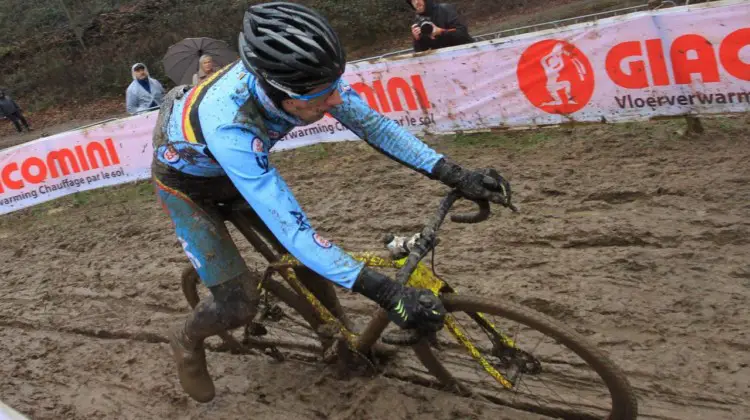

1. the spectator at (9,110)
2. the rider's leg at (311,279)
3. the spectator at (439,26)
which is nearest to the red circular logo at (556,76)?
the spectator at (439,26)

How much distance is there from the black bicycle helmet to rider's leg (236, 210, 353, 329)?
1.25 metres

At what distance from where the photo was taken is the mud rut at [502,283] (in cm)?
371

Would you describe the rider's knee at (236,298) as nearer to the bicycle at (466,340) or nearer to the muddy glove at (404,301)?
the bicycle at (466,340)

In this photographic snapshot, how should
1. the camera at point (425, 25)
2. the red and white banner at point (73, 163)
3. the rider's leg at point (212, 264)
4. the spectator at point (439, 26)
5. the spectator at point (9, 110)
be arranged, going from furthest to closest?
1. the spectator at point (9, 110)
2. the red and white banner at point (73, 163)
3. the spectator at point (439, 26)
4. the camera at point (425, 25)
5. the rider's leg at point (212, 264)

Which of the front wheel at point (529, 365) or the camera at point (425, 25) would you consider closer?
the front wheel at point (529, 365)

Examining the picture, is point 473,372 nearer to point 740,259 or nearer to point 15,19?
point 740,259

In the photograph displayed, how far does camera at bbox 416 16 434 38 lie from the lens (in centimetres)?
814

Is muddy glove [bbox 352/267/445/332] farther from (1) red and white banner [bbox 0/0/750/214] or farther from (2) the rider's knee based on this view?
(1) red and white banner [bbox 0/0/750/214]

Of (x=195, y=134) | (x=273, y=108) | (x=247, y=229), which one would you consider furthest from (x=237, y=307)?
(x=273, y=108)

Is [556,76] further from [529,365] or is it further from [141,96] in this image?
[141,96]

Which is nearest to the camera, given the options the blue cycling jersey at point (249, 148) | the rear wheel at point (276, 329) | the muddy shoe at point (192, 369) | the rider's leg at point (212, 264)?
the blue cycling jersey at point (249, 148)

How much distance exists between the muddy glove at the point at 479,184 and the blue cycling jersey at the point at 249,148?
69cm

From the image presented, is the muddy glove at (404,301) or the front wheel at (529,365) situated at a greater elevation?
the muddy glove at (404,301)

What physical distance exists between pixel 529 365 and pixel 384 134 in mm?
1473
